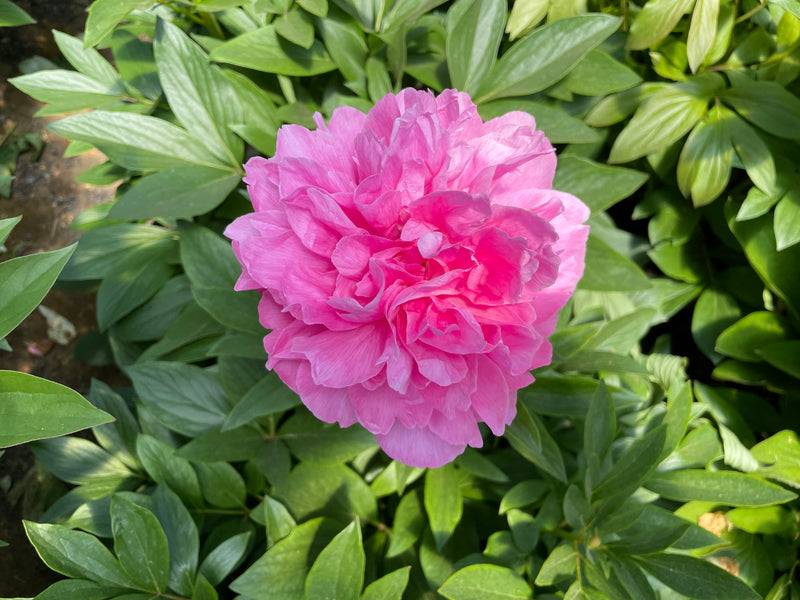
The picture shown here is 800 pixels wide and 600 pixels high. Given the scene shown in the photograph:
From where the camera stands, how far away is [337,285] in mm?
556

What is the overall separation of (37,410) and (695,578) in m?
0.73

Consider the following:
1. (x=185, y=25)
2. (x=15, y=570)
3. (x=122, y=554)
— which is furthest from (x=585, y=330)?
(x=15, y=570)

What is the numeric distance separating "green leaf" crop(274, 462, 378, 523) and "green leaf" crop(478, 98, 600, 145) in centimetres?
59

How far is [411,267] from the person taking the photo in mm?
577

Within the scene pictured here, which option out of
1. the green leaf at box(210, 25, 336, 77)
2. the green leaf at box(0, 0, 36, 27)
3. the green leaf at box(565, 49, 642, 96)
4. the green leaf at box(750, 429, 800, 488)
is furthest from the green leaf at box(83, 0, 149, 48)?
the green leaf at box(750, 429, 800, 488)

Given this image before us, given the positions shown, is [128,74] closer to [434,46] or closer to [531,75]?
[434,46]

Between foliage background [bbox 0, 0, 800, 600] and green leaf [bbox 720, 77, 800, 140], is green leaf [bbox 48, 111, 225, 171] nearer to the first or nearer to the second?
foliage background [bbox 0, 0, 800, 600]

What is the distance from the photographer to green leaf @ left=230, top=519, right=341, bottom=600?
753mm

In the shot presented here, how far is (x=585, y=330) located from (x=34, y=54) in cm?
214

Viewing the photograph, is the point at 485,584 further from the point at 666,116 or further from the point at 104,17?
the point at 104,17

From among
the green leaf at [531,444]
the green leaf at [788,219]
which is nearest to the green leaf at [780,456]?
the green leaf at [788,219]

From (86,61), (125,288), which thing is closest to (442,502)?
(125,288)

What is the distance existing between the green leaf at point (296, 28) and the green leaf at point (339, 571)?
0.68 metres

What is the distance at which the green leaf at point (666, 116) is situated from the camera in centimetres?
97
